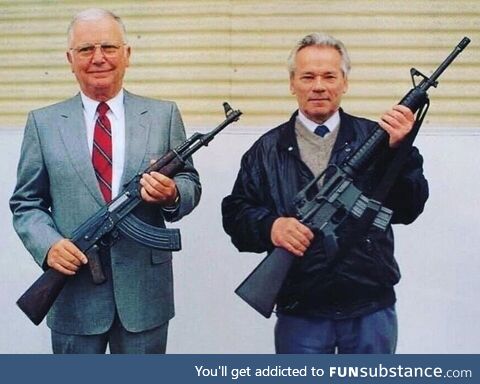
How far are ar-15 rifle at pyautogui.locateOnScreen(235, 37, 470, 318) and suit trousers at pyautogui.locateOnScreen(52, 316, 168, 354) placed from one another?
0.36 meters

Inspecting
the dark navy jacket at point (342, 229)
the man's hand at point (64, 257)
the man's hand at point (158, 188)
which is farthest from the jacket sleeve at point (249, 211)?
the man's hand at point (64, 257)

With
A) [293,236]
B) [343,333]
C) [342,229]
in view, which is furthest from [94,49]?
[343,333]

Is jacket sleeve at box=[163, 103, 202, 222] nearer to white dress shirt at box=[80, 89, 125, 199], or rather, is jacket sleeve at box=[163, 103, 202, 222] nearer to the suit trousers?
white dress shirt at box=[80, 89, 125, 199]

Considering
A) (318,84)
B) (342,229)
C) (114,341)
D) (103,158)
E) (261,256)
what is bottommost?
(114,341)

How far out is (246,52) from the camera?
2.40 meters

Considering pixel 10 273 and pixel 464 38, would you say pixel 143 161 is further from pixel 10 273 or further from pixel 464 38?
pixel 464 38

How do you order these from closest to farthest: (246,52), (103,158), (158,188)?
(158,188) → (103,158) → (246,52)

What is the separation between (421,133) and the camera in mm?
Result: 2340

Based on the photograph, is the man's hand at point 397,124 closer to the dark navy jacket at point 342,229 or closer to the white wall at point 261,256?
the dark navy jacket at point 342,229

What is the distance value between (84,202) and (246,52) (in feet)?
A: 2.41

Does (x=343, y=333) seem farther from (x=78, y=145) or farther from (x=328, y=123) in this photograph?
(x=78, y=145)

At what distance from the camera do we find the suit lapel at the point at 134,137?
7.04ft
